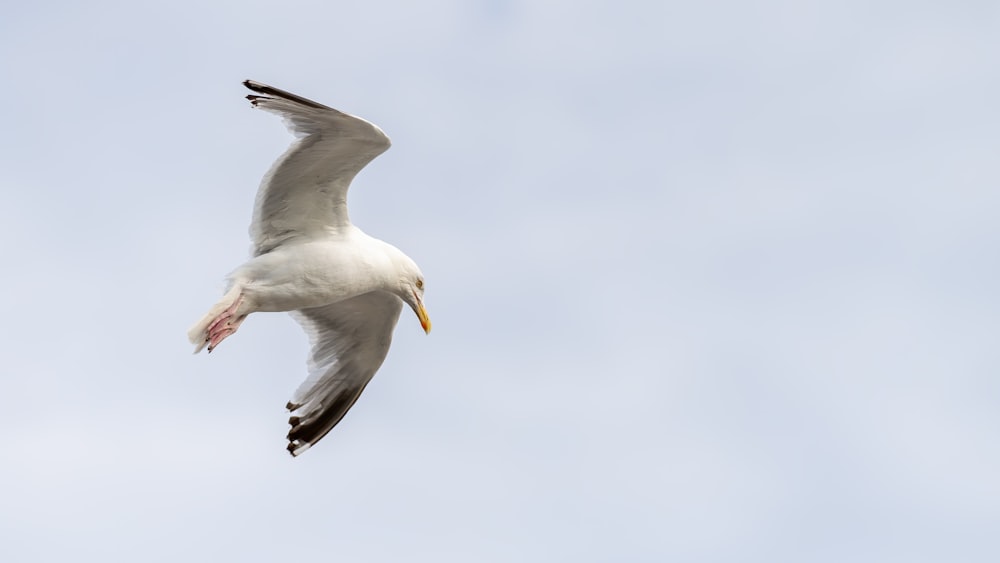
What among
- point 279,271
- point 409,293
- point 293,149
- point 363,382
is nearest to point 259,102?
point 293,149

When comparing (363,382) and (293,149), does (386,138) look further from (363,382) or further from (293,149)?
(363,382)

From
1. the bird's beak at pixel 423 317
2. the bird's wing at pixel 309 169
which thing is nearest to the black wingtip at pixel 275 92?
the bird's wing at pixel 309 169

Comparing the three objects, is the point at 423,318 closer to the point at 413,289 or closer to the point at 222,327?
the point at 413,289

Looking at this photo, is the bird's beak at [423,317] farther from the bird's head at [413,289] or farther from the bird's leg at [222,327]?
the bird's leg at [222,327]

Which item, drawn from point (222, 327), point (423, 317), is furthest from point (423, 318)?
point (222, 327)

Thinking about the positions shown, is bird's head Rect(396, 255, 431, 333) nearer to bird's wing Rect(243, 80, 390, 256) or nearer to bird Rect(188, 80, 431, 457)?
bird Rect(188, 80, 431, 457)

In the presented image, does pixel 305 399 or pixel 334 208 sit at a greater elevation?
pixel 334 208

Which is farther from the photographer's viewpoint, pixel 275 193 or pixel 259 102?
pixel 275 193
